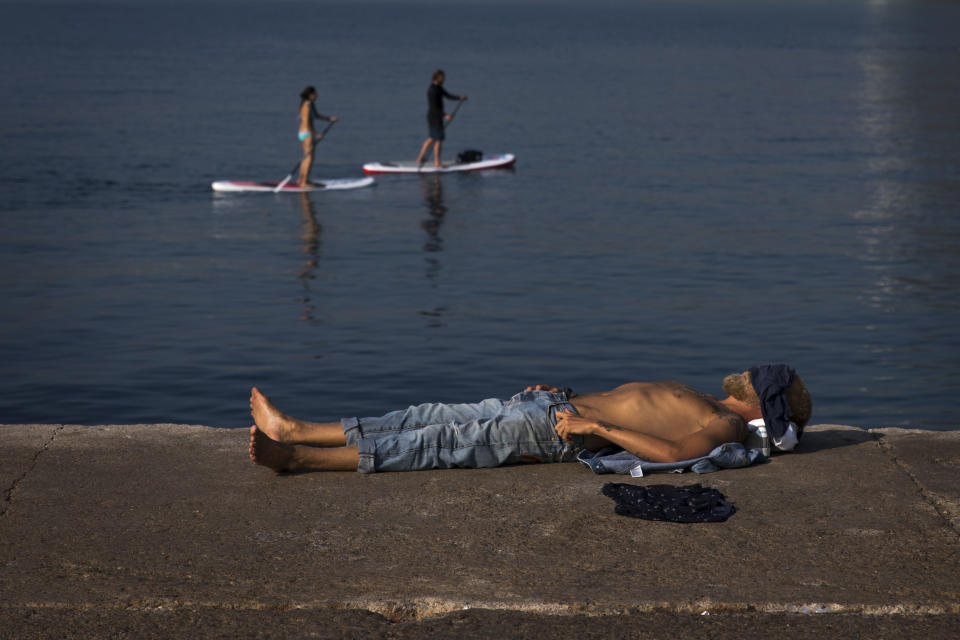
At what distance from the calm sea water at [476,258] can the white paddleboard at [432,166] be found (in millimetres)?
367

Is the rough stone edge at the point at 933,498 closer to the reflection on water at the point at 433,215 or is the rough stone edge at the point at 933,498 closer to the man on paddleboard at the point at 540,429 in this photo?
the man on paddleboard at the point at 540,429

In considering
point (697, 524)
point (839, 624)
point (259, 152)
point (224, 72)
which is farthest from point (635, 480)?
point (224, 72)

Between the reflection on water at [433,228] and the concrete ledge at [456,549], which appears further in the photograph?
the reflection on water at [433,228]

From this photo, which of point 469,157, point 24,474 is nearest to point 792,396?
point 24,474

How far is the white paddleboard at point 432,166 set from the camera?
2588cm

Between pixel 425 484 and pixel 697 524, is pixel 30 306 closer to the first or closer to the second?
pixel 425 484

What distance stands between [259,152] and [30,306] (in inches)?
641

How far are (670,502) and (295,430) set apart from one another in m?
1.90

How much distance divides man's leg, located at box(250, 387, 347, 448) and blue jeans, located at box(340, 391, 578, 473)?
0.31ft

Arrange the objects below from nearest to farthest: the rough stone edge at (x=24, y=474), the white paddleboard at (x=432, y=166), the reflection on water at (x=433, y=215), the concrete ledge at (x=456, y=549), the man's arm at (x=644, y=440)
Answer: the concrete ledge at (x=456, y=549) → the rough stone edge at (x=24, y=474) → the man's arm at (x=644, y=440) → the reflection on water at (x=433, y=215) → the white paddleboard at (x=432, y=166)

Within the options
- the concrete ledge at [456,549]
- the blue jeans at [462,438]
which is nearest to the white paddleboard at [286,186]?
the concrete ledge at [456,549]

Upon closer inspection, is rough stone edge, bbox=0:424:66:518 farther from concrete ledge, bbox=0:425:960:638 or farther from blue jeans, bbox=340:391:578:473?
blue jeans, bbox=340:391:578:473

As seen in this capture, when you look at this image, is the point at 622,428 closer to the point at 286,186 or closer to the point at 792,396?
the point at 792,396

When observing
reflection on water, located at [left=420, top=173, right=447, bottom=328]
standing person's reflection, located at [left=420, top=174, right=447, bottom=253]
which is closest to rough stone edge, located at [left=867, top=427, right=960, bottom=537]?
reflection on water, located at [left=420, top=173, right=447, bottom=328]
